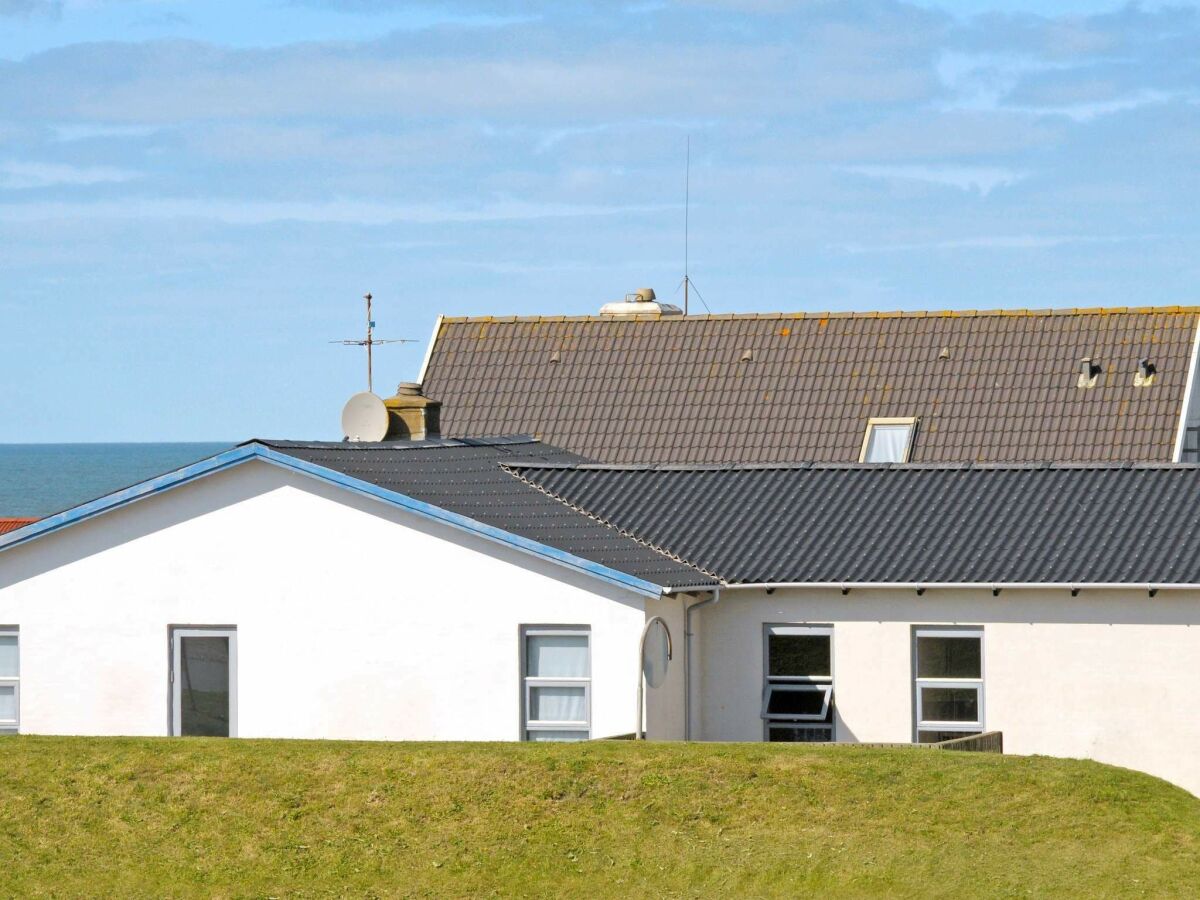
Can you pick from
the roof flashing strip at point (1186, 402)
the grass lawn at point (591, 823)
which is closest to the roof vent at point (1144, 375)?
the roof flashing strip at point (1186, 402)

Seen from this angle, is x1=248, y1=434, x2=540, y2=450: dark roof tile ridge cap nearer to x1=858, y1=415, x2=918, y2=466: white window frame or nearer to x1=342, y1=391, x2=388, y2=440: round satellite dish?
x1=342, y1=391, x2=388, y2=440: round satellite dish

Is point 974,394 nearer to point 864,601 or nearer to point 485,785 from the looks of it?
point 864,601

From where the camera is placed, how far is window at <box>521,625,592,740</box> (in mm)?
27594

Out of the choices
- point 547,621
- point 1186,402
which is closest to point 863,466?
point 547,621

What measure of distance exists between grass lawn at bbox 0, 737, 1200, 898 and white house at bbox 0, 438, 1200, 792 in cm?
390

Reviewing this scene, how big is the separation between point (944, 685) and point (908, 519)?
2774 millimetres

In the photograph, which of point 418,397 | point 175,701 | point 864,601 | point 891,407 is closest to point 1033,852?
point 864,601

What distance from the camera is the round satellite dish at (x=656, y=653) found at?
2714 centimetres

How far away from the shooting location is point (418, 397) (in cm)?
3775

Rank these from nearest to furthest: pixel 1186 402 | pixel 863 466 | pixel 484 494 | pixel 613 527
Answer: pixel 484 494 → pixel 613 527 → pixel 863 466 → pixel 1186 402

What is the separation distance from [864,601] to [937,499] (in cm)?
298

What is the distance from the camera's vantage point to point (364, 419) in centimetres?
3591

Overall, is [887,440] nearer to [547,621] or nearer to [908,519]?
[908,519]

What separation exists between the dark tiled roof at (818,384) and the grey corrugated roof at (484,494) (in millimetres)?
14072
